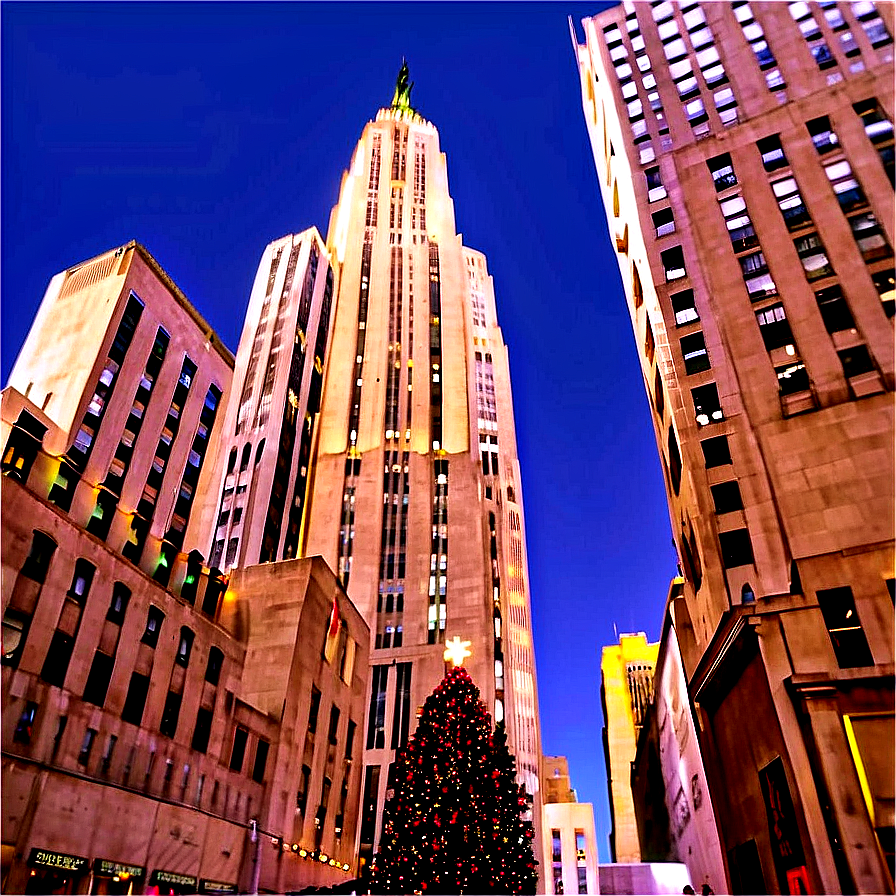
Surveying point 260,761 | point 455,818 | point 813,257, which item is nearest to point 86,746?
point 260,761

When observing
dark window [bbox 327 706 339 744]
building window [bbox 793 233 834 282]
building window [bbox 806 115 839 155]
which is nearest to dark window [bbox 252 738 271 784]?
dark window [bbox 327 706 339 744]

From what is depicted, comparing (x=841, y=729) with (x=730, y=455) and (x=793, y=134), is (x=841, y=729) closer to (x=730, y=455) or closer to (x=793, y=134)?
(x=730, y=455)

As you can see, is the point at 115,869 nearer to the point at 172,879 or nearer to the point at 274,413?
the point at 172,879

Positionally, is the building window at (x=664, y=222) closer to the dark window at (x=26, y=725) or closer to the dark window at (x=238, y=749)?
the dark window at (x=238, y=749)

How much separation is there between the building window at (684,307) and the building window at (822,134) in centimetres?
1133

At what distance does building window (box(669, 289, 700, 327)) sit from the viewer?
134ft

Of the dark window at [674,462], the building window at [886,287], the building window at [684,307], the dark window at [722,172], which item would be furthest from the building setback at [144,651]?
the building window at [886,287]

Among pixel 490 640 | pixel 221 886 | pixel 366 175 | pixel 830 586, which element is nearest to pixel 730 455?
pixel 830 586

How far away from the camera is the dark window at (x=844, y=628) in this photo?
91.8 feet

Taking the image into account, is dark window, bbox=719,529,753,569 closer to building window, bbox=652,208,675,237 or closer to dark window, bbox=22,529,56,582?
building window, bbox=652,208,675,237

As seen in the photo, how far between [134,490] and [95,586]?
77.1ft

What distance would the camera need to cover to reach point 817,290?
3703cm

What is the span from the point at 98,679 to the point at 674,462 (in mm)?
33477

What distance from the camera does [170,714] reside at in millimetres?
34375
